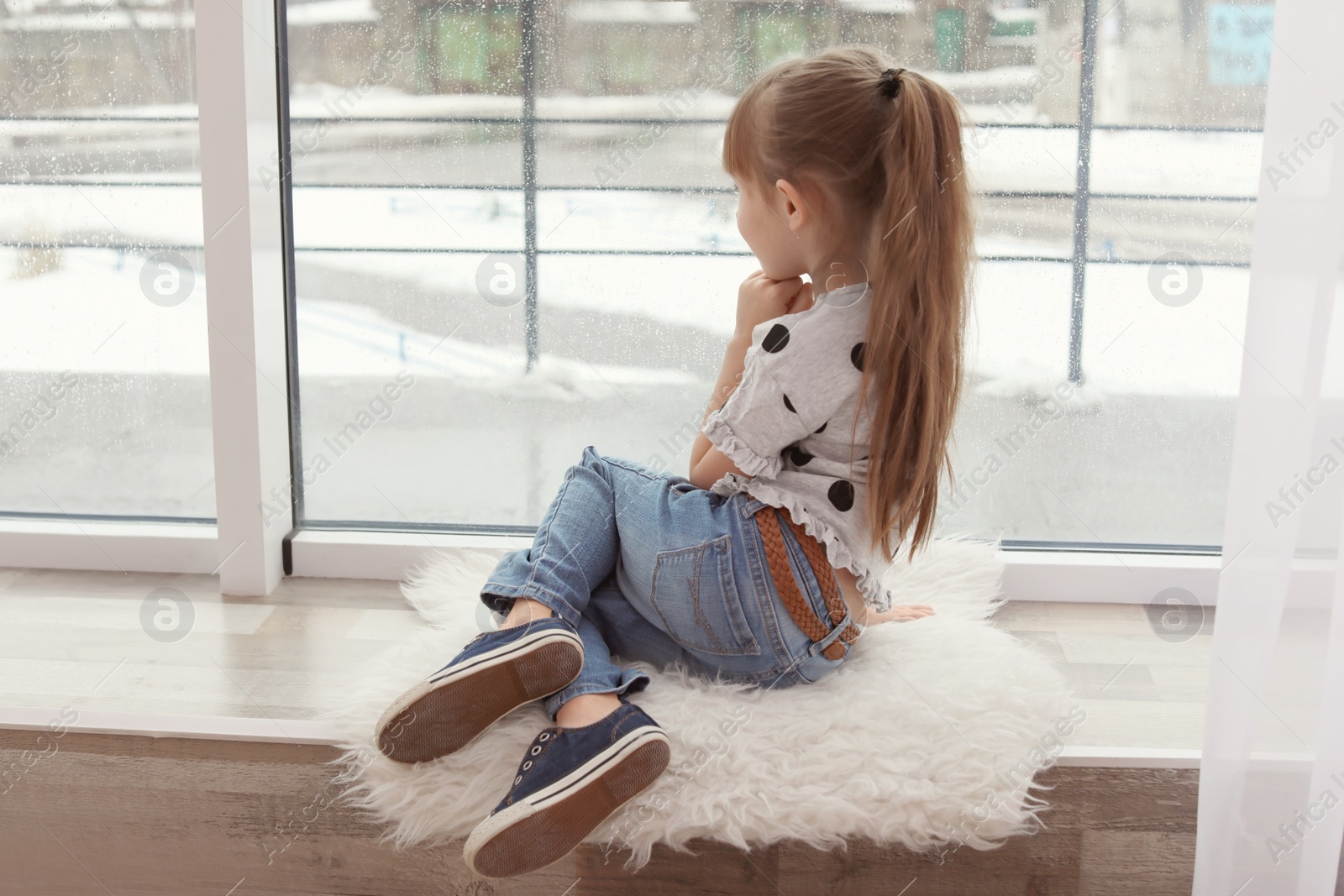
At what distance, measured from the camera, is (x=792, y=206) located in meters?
1.04

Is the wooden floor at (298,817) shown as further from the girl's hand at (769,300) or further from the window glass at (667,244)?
the girl's hand at (769,300)

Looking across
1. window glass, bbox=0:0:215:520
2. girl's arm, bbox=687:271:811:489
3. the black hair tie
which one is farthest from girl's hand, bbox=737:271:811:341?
window glass, bbox=0:0:215:520

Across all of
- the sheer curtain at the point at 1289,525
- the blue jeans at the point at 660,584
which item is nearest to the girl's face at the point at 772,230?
the blue jeans at the point at 660,584

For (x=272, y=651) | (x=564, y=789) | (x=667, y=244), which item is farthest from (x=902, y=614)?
(x=272, y=651)

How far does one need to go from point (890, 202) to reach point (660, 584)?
452 mm

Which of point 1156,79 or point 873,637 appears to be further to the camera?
point 1156,79

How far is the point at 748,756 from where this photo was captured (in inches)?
40.0

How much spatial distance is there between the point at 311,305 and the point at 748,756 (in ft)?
3.37

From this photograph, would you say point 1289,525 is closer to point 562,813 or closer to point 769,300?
point 769,300

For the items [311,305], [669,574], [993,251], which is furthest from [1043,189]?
[311,305]

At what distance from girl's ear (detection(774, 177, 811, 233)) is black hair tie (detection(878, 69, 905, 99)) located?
0.12 metres

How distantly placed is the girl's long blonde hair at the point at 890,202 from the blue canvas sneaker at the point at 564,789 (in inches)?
12.6

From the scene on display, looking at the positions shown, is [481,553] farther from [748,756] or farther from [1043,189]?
[1043,189]

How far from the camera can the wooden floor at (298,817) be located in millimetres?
1059
